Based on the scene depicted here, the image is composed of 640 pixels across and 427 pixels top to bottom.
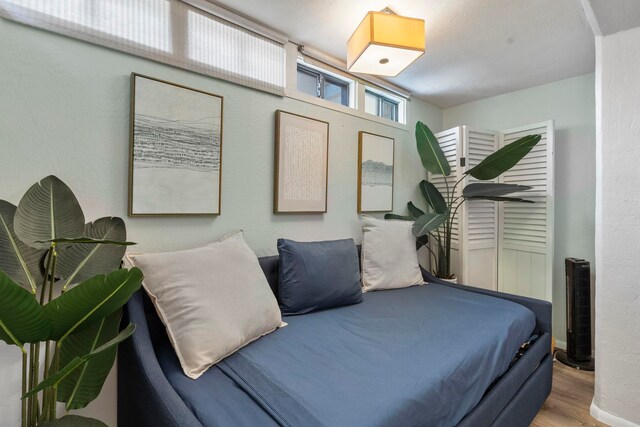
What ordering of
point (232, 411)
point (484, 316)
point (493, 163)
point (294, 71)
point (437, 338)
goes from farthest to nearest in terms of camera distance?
point (493, 163)
point (294, 71)
point (484, 316)
point (437, 338)
point (232, 411)

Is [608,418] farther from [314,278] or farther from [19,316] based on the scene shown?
[19,316]

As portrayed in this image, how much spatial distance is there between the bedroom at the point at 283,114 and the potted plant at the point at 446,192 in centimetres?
23

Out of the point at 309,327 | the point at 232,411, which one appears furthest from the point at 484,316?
the point at 232,411

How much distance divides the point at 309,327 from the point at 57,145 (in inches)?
58.4

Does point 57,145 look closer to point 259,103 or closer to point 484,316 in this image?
point 259,103

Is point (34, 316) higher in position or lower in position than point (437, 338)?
higher

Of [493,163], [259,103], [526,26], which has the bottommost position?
[493,163]

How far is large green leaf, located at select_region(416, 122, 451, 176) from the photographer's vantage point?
2830 millimetres

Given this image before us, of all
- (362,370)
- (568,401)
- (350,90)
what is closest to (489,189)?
(350,90)

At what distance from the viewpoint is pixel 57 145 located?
1.38 m

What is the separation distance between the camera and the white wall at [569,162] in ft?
8.62

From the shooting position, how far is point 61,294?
904mm

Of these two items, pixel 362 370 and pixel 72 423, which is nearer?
pixel 72 423

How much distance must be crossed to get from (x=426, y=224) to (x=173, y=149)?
1907 mm
